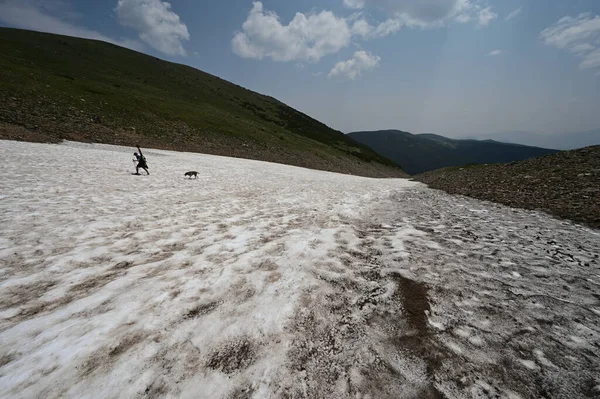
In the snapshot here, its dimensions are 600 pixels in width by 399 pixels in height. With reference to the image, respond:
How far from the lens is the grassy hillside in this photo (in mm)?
34281

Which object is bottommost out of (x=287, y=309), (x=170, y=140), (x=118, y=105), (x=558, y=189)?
(x=287, y=309)

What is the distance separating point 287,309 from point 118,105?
190ft

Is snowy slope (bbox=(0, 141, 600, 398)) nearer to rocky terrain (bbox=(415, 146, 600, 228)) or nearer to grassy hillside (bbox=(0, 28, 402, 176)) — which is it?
rocky terrain (bbox=(415, 146, 600, 228))

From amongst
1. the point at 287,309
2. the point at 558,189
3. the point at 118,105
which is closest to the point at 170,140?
the point at 118,105

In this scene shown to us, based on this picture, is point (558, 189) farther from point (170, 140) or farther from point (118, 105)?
point (118, 105)

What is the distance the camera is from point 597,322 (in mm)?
3699

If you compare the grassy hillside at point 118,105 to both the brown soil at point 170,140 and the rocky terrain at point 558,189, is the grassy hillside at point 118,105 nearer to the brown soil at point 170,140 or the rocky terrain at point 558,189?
the brown soil at point 170,140

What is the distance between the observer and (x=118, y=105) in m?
47.2

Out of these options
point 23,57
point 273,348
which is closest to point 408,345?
point 273,348

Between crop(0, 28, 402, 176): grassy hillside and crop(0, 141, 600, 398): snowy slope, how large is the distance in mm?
32007

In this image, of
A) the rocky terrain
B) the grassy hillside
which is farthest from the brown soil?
the rocky terrain

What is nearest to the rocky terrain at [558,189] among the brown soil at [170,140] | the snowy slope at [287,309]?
the snowy slope at [287,309]

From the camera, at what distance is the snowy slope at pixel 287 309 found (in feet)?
8.86

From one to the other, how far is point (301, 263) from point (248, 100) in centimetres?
11973
